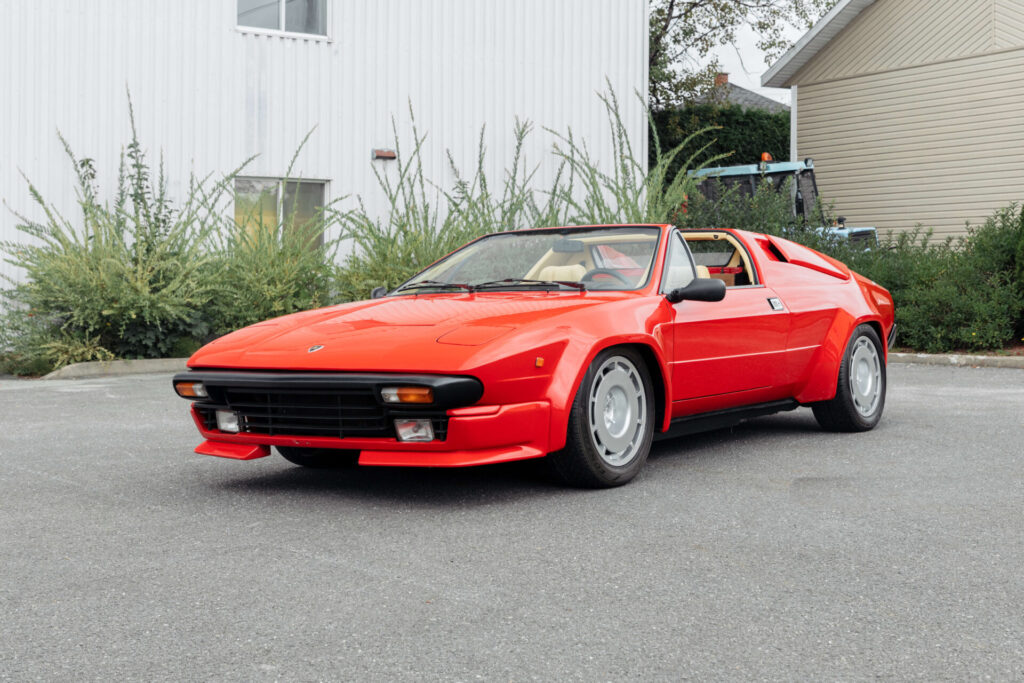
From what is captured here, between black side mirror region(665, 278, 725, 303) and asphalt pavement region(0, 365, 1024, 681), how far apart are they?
893 mm

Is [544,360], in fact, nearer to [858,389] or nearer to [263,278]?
[858,389]

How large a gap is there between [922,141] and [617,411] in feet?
66.2

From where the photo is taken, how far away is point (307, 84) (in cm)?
1612

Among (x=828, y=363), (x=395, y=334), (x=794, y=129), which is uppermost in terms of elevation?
(x=794, y=129)

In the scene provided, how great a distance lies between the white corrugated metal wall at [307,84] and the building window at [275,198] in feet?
0.62

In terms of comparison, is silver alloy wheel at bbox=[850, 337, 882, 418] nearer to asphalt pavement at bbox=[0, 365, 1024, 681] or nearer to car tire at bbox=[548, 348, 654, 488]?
asphalt pavement at bbox=[0, 365, 1024, 681]

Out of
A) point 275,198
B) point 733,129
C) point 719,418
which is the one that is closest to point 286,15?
point 275,198

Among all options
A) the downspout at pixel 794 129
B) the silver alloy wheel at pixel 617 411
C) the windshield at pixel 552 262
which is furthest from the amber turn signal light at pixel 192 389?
the downspout at pixel 794 129

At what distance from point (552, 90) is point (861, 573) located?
14.7m

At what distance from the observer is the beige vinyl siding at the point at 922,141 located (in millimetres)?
22391

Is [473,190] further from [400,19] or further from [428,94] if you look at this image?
[400,19]

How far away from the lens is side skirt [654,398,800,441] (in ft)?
20.3

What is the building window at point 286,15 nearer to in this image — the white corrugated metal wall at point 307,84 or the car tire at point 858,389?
the white corrugated metal wall at point 307,84

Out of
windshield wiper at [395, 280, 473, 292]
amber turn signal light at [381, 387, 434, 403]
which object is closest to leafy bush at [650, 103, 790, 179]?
windshield wiper at [395, 280, 473, 292]
